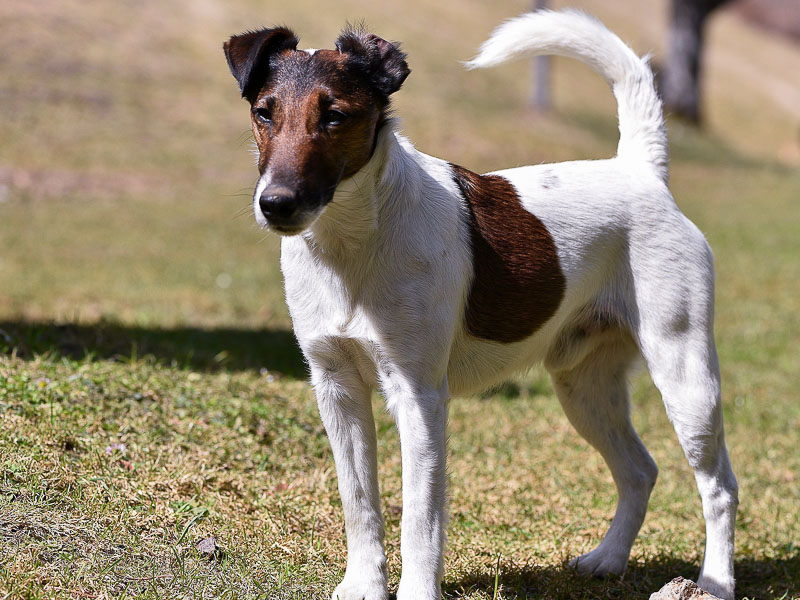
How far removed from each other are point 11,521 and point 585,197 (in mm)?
2647

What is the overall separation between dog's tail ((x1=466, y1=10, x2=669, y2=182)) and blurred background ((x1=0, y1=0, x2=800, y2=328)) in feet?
8.60

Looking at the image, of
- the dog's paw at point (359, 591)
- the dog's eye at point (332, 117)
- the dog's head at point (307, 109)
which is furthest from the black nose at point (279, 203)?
the dog's paw at point (359, 591)

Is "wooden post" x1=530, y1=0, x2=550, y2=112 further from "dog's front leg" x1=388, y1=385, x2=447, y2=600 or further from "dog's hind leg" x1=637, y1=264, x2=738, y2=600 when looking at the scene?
"dog's front leg" x1=388, y1=385, x2=447, y2=600

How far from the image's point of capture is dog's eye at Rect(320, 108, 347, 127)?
10.3ft

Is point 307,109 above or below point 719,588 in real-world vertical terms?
above

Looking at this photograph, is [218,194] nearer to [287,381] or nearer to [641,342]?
[287,381]

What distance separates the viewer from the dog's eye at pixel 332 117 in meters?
3.15

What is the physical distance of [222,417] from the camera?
5.04 metres

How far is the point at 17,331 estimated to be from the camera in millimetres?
5836

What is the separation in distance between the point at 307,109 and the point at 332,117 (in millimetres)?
91

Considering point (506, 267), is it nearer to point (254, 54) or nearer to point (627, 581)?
point (254, 54)

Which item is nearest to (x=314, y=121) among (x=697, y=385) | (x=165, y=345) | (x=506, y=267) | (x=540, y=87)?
(x=506, y=267)

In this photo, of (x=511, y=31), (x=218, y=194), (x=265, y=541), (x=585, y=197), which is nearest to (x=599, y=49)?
(x=511, y=31)

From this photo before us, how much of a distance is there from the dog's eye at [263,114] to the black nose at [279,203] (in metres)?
0.36
